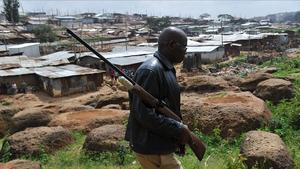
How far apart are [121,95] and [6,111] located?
12.4 ft

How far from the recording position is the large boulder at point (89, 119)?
→ 1045cm

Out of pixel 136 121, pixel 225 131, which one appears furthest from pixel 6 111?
pixel 136 121

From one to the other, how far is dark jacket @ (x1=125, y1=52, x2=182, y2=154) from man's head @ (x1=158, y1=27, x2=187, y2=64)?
0.23 ft

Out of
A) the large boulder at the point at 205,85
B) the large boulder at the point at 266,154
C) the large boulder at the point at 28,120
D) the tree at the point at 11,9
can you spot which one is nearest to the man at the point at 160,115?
the large boulder at the point at 266,154

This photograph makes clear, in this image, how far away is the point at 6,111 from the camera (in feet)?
44.5

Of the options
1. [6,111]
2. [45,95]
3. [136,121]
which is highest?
[136,121]

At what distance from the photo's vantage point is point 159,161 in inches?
159

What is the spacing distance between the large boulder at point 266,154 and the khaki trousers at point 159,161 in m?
2.71

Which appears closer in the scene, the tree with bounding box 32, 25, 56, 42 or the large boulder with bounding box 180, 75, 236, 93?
the large boulder with bounding box 180, 75, 236, 93

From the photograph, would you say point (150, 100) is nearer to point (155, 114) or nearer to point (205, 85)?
point (155, 114)

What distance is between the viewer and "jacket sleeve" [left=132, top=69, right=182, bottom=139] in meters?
3.73

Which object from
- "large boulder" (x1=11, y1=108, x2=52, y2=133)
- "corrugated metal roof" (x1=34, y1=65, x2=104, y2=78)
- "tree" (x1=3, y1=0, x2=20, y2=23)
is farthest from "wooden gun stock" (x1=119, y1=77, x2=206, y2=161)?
"tree" (x1=3, y1=0, x2=20, y2=23)

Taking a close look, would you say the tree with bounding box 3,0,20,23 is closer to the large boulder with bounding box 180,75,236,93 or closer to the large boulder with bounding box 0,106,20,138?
the large boulder with bounding box 0,106,20,138

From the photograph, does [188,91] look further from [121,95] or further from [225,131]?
[225,131]
